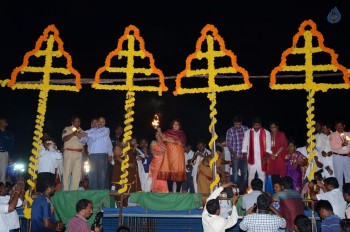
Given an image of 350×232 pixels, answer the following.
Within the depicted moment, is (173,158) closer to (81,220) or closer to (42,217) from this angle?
(42,217)

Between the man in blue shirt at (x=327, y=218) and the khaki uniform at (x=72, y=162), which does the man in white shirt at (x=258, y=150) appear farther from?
the khaki uniform at (x=72, y=162)

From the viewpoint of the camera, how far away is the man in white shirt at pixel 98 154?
10.6m

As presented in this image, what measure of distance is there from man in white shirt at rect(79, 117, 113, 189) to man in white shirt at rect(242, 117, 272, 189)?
351 cm

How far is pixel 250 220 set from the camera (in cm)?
670

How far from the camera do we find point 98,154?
10.8 m

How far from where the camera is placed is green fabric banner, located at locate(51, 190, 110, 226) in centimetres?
921

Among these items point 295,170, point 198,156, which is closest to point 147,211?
point 198,156

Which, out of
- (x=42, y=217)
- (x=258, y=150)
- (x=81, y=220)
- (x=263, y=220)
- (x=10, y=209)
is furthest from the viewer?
(x=258, y=150)

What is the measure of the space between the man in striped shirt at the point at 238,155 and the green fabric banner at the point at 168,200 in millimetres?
2587

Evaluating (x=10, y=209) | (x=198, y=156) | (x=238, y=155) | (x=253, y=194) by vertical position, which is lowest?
(x=10, y=209)

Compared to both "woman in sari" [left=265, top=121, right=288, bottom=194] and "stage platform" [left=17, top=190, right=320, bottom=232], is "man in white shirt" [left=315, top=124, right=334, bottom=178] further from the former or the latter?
"stage platform" [left=17, top=190, right=320, bottom=232]

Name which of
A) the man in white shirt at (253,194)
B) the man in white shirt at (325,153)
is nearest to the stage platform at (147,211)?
the man in white shirt at (253,194)

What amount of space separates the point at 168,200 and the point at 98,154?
A: 8.31ft

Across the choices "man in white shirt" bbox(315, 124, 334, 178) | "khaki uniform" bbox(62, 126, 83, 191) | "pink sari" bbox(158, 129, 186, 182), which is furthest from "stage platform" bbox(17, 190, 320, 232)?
"man in white shirt" bbox(315, 124, 334, 178)
